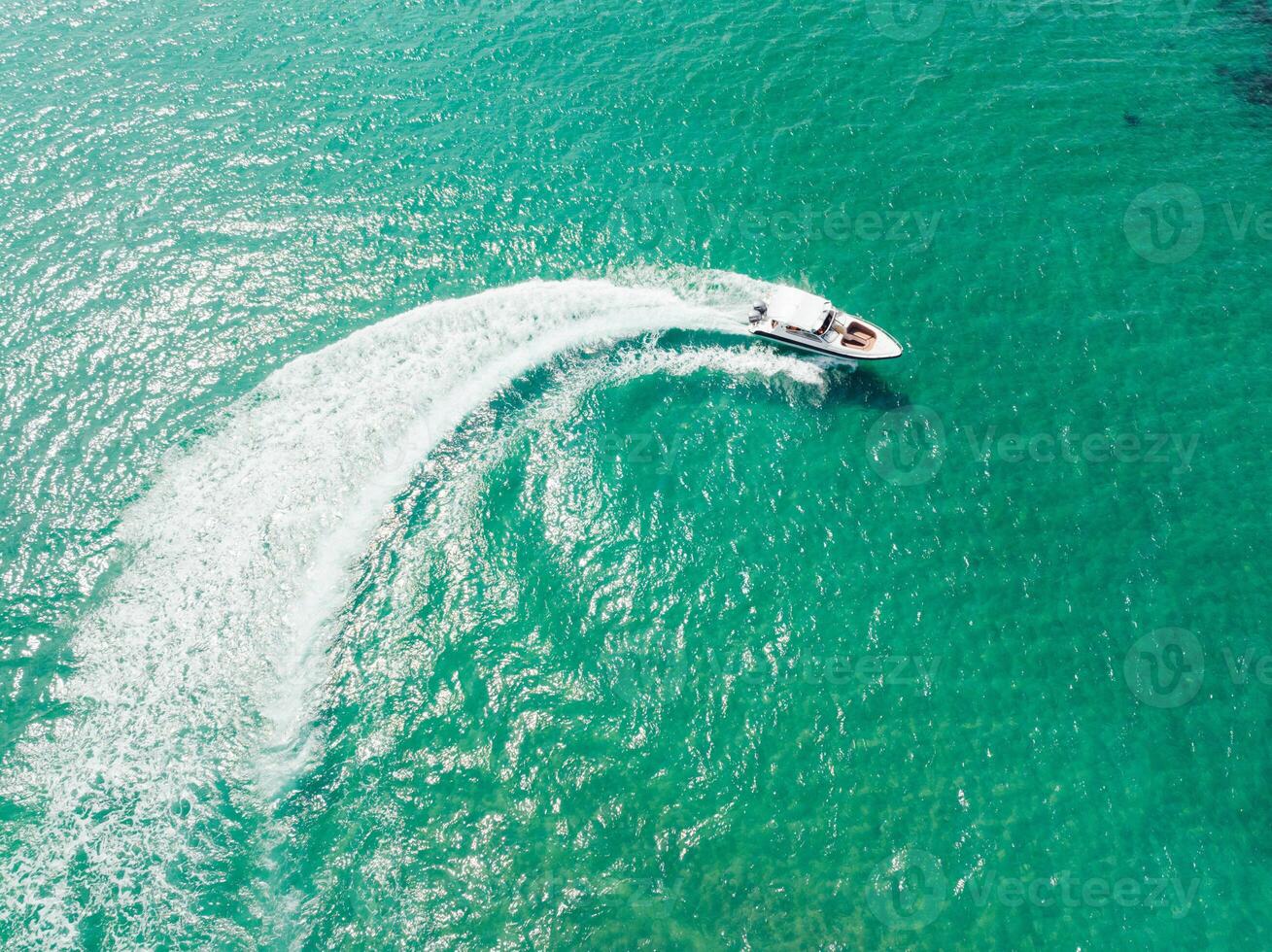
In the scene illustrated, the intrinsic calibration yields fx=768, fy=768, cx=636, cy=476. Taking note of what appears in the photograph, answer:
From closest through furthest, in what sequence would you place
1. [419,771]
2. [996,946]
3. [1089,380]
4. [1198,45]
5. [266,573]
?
[996,946]
[419,771]
[266,573]
[1089,380]
[1198,45]

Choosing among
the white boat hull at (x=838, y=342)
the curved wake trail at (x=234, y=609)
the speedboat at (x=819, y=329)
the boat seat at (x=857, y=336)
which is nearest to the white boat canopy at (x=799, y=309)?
the speedboat at (x=819, y=329)

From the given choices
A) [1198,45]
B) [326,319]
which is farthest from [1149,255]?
[326,319]

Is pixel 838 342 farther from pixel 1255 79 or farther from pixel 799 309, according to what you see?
pixel 1255 79

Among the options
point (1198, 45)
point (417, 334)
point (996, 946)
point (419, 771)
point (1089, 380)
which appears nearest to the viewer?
point (996, 946)

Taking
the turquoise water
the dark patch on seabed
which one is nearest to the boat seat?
the turquoise water

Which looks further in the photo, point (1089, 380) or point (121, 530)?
point (1089, 380)

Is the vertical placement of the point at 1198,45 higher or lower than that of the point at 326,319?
higher

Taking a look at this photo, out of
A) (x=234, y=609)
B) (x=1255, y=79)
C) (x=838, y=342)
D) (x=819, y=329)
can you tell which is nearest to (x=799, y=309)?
(x=819, y=329)

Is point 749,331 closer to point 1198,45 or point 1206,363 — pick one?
point 1206,363
